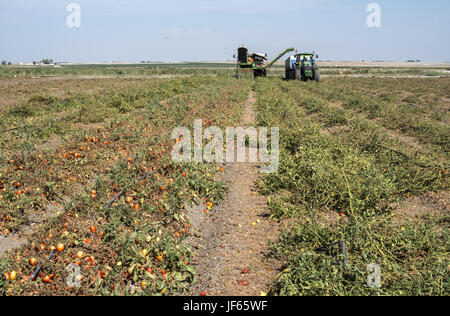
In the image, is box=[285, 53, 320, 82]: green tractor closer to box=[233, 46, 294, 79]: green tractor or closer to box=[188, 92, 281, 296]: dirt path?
box=[233, 46, 294, 79]: green tractor

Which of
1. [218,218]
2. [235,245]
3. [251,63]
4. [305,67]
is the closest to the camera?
[235,245]

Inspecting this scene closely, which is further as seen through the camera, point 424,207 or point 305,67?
point 305,67

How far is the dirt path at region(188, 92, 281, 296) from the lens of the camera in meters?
3.50

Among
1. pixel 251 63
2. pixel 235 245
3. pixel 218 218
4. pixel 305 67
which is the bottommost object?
pixel 235 245

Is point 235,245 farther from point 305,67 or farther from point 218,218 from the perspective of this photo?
point 305,67

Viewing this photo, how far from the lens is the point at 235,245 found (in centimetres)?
423

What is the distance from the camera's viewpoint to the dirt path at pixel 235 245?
11.5 ft

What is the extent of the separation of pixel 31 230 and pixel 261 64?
31.0 meters

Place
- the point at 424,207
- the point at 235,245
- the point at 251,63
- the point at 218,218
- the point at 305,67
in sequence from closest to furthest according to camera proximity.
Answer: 1. the point at 235,245
2. the point at 218,218
3. the point at 424,207
4. the point at 305,67
5. the point at 251,63

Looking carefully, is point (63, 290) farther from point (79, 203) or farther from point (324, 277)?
point (324, 277)

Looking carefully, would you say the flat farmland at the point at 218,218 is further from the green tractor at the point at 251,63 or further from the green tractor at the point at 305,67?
the green tractor at the point at 251,63

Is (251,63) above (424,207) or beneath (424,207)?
above

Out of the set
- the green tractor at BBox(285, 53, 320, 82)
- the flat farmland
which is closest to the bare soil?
the flat farmland

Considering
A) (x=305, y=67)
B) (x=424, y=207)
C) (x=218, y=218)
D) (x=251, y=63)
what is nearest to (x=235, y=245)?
(x=218, y=218)
